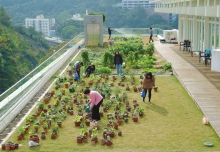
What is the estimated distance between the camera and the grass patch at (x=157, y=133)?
1086 centimetres

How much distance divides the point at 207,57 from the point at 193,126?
9.89m

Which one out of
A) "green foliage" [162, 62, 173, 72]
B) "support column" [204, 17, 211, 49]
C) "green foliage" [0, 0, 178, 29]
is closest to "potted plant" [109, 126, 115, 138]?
"green foliage" [162, 62, 173, 72]

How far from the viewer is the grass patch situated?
10859 millimetres

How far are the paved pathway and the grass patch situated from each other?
283 mm

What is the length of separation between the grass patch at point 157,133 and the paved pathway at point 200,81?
0.93 ft

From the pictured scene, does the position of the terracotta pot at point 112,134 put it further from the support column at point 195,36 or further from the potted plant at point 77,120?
the support column at point 195,36

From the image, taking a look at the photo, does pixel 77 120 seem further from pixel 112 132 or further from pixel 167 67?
pixel 167 67

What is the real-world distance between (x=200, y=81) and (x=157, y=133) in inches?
255

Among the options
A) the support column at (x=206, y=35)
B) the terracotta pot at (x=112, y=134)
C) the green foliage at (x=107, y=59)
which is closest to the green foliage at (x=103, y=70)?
the green foliage at (x=107, y=59)

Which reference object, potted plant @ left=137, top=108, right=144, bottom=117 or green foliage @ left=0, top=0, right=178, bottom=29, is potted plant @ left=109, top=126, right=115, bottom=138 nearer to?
potted plant @ left=137, top=108, right=144, bottom=117

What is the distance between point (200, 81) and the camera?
703 inches

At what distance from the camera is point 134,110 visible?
14.0 meters

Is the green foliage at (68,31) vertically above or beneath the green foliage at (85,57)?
above

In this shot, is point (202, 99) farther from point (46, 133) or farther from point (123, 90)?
point (46, 133)
